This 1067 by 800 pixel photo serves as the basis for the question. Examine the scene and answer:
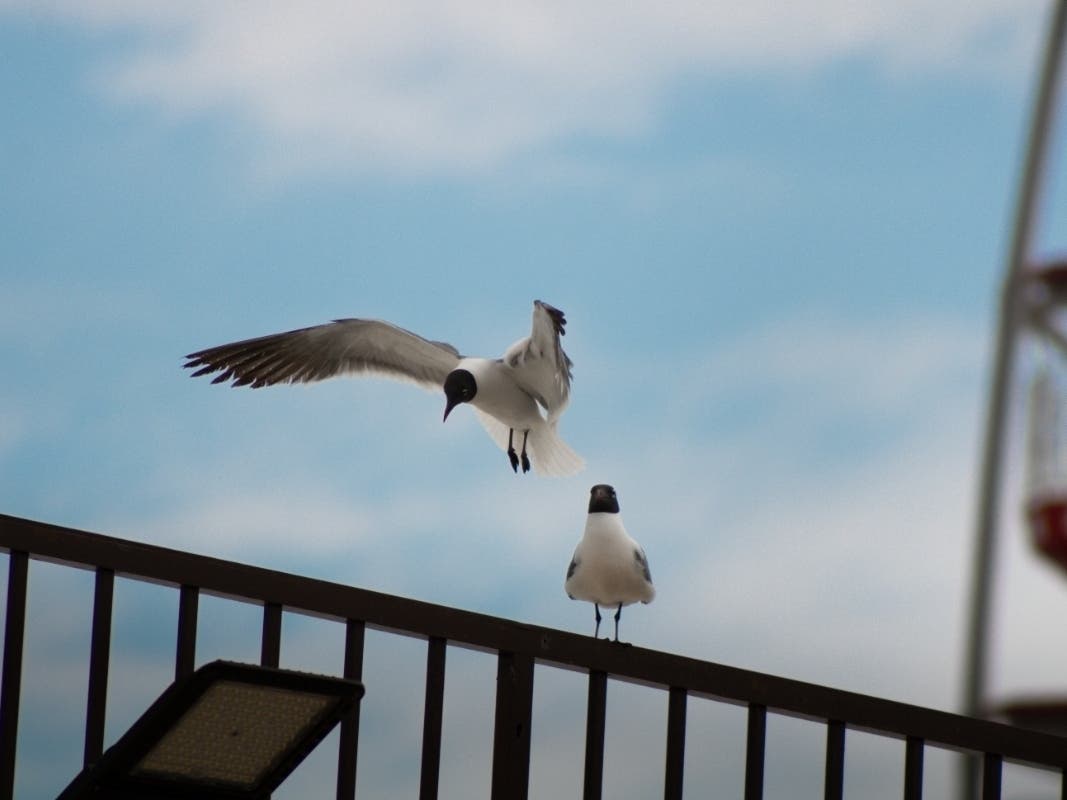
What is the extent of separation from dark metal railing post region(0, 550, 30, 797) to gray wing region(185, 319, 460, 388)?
2960 millimetres

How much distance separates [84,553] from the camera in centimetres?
172

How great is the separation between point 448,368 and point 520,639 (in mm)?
3273

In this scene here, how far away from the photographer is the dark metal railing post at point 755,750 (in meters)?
2.15

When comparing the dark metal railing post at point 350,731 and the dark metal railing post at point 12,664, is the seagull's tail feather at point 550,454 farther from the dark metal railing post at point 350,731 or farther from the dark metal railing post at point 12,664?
the dark metal railing post at point 12,664

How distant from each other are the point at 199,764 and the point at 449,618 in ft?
2.23

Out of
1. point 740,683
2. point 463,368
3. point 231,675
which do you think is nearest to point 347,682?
Answer: point 231,675

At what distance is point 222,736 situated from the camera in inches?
50.1

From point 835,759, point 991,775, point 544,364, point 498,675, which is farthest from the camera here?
point 544,364

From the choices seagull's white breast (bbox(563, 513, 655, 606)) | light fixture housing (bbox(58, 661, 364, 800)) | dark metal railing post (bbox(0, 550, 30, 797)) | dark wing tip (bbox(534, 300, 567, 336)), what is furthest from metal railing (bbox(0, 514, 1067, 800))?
dark wing tip (bbox(534, 300, 567, 336))

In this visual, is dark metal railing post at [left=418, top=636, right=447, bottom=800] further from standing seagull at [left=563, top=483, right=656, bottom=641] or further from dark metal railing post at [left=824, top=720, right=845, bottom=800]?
standing seagull at [left=563, top=483, right=656, bottom=641]

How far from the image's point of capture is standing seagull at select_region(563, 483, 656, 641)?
124 inches

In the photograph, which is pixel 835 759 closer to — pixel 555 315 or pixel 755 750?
pixel 755 750

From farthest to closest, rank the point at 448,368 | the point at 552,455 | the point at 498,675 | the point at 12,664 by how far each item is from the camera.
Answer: the point at 448,368 < the point at 552,455 < the point at 498,675 < the point at 12,664

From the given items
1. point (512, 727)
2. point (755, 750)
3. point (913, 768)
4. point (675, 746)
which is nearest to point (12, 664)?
point (512, 727)
